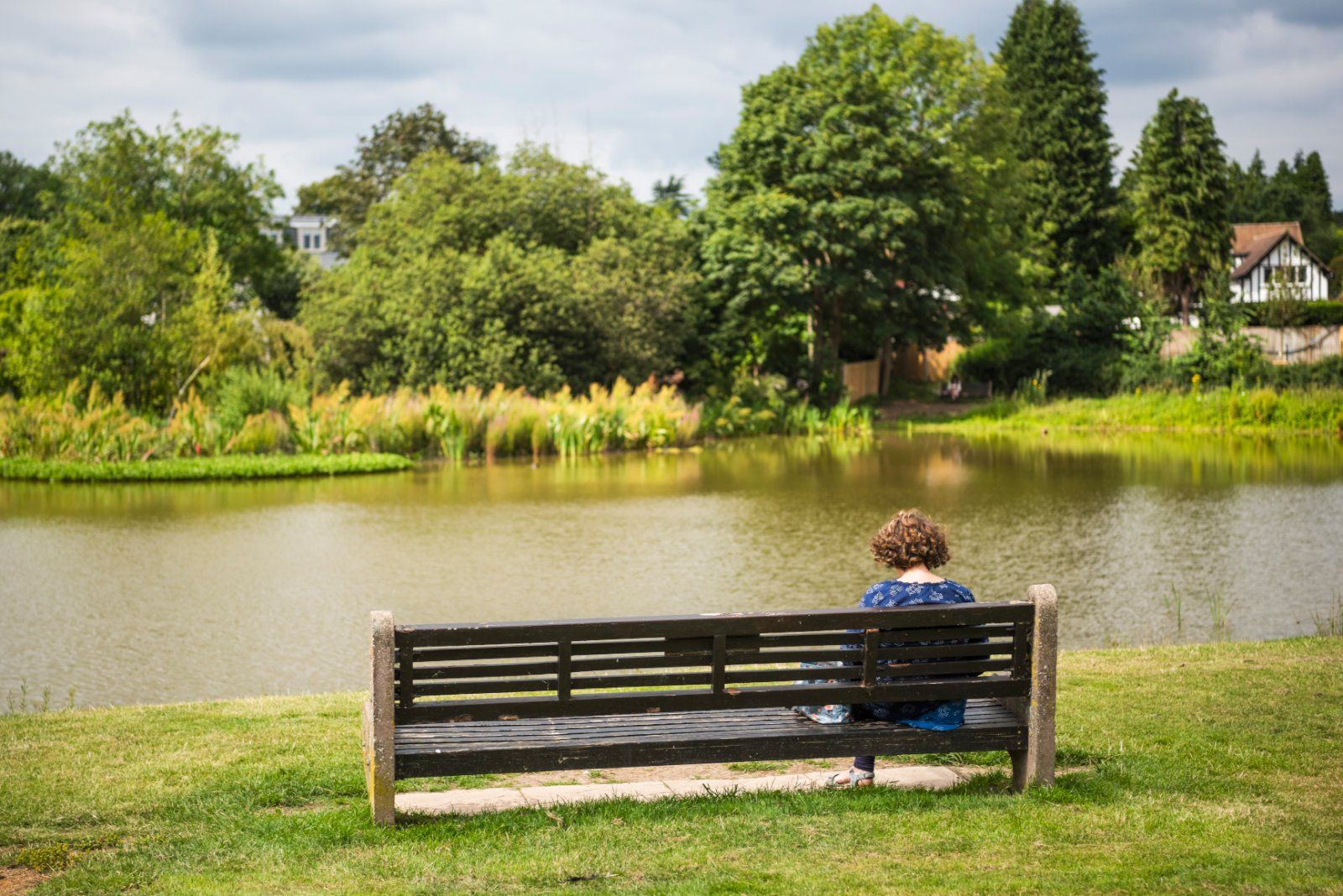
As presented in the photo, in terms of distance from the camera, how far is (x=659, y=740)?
17.8ft

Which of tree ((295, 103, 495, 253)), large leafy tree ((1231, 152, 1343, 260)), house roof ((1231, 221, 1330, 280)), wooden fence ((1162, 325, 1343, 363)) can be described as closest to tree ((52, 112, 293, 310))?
tree ((295, 103, 495, 253))

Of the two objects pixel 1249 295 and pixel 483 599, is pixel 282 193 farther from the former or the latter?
pixel 1249 295

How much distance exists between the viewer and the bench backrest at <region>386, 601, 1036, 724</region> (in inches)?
207

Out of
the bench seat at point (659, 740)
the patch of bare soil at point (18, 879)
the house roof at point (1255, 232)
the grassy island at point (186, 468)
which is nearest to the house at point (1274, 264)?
the house roof at point (1255, 232)

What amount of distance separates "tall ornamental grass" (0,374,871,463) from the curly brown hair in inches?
879

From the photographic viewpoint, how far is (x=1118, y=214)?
56.1 metres

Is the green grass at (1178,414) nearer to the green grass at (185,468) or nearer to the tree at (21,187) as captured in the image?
the green grass at (185,468)

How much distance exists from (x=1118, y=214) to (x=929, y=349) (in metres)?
12.8

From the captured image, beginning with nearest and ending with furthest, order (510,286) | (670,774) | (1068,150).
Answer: (670,774) → (510,286) → (1068,150)

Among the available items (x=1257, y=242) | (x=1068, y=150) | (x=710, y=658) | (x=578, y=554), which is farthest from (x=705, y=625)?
(x=1257, y=242)

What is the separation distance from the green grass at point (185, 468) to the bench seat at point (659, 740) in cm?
2036

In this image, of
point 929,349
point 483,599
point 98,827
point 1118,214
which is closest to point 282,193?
point 929,349

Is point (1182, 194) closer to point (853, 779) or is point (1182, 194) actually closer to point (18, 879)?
point (853, 779)

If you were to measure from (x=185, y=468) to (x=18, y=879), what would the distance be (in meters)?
21.0
